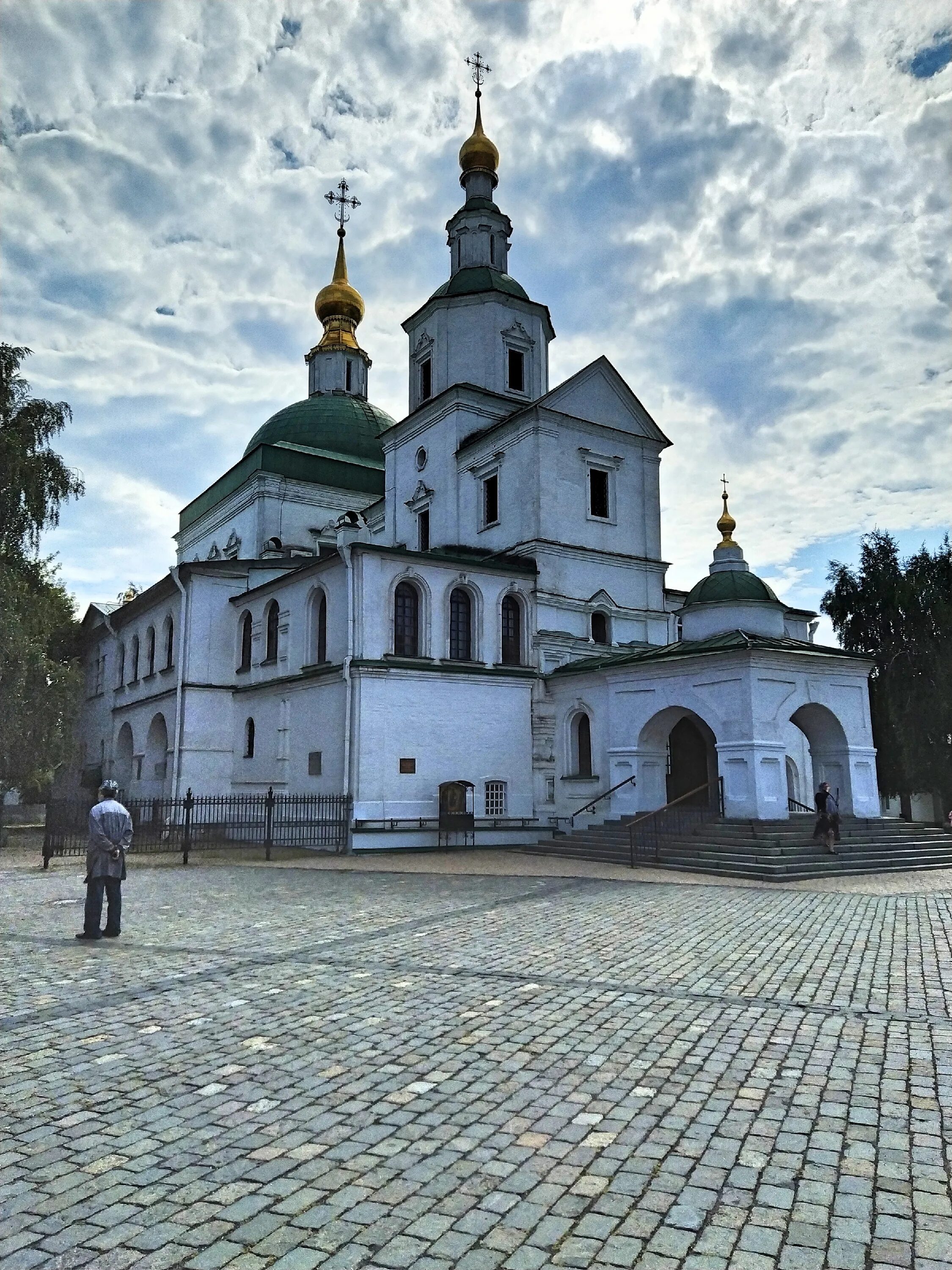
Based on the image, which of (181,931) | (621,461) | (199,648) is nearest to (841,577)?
(621,461)

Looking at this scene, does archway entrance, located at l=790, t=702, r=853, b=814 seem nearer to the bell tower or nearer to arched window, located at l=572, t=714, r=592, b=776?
arched window, located at l=572, t=714, r=592, b=776

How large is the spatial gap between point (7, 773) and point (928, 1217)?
93.5 ft

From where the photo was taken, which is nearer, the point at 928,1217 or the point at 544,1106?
the point at 928,1217

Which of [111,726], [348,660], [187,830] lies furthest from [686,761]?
[111,726]

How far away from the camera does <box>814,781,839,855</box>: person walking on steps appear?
18.6m

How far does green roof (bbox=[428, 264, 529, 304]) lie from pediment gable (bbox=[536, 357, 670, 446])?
4.40 meters

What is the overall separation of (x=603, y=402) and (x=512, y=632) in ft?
27.7

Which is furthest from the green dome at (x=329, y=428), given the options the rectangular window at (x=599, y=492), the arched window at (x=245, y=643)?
the rectangular window at (x=599, y=492)

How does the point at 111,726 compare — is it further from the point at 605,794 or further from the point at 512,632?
the point at 605,794

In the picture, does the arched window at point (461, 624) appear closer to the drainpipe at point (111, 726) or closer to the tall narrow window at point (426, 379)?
the tall narrow window at point (426, 379)

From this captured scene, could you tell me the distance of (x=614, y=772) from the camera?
23.8 m

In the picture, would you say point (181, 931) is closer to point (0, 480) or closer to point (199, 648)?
point (0, 480)

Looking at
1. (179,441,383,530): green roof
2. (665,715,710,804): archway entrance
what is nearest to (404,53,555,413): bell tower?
(179,441,383,530): green roof

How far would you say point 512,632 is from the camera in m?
27.2
